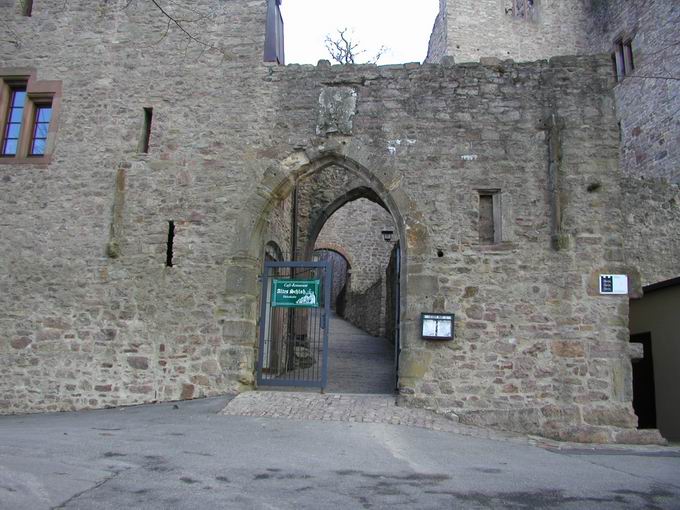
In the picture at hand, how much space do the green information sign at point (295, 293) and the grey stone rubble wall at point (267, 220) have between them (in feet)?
1.29

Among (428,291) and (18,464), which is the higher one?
(428,291)

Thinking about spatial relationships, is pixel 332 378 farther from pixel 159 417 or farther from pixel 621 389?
pixel 621 389

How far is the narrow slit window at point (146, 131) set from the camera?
8680 mm

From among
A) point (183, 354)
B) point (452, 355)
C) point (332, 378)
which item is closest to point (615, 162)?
point (452, 355)

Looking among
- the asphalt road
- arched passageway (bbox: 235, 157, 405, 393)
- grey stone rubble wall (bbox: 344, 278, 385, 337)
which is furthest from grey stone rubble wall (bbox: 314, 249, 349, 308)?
the asphalt road

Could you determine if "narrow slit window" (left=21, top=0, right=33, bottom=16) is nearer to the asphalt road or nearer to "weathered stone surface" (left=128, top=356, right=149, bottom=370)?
"weathered stone surface" (left=128, top=356, right=149, bottom=370)

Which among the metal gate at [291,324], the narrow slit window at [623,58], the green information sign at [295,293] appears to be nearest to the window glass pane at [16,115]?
the metal gate at [291,324]

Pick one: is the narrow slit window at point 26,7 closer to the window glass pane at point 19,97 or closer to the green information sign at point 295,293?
the window glass pane at point 19,97

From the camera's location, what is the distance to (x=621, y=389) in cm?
734

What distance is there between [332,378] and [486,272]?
11.6ft

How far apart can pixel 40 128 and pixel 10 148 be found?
1.84 feet

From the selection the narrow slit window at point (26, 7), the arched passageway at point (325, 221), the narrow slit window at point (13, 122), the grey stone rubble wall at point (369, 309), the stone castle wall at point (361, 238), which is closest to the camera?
the arched passageway at point (325, 221)

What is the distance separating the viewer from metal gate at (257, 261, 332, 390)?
27.0ft

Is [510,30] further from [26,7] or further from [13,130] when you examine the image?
[13,130]
